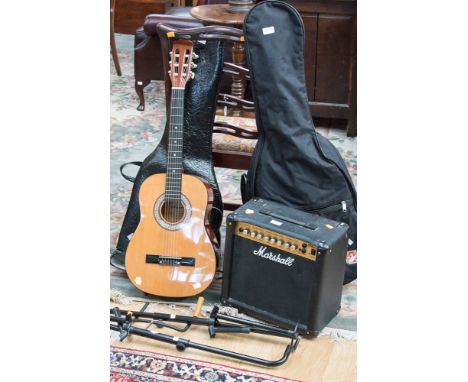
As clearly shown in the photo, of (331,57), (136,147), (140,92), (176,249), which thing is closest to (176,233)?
(176,249)

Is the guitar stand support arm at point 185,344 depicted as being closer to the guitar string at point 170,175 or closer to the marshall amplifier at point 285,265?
the marshall amplifier at point 285,265

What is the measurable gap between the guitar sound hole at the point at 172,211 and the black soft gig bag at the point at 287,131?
27 centimetres

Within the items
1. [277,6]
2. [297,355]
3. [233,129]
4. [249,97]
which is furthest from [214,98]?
[249,97]

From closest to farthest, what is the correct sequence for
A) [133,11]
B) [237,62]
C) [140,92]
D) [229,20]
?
1. [237,62]
2. [229,20]
3. [140,92]
4. [133,11]

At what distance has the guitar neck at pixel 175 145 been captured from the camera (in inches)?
94.0

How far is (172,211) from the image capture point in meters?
2.41

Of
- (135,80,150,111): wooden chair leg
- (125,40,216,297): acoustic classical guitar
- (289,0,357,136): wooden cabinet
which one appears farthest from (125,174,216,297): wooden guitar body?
(135,80,150,111): wooden chair leg

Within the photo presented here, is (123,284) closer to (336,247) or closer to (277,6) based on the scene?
(336,247)

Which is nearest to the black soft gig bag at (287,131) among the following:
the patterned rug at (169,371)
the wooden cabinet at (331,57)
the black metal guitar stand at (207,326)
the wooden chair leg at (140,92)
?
the black metal guitar stand at (207,326)

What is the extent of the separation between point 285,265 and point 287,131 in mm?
441

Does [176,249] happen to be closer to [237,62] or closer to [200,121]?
[200,121]

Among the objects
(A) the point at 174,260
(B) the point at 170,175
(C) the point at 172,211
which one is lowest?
(A) the point at 174,260

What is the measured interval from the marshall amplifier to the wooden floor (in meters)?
0.07
